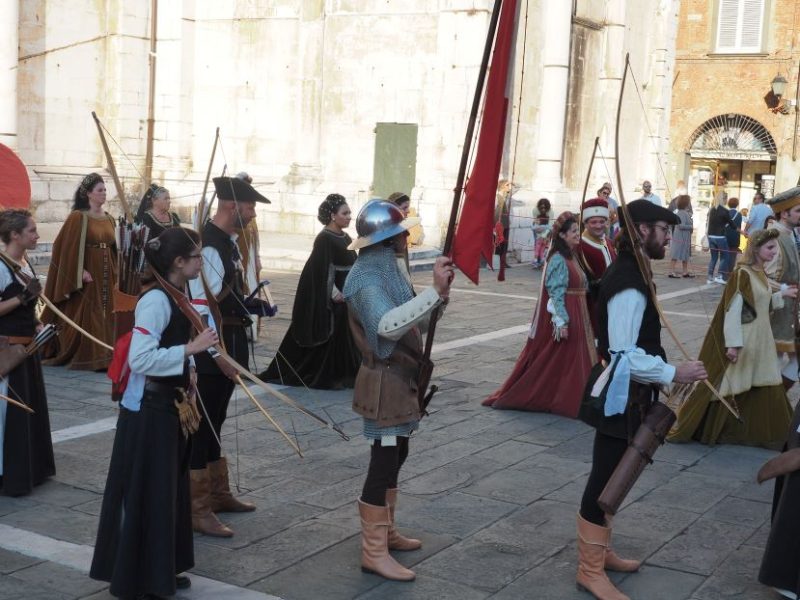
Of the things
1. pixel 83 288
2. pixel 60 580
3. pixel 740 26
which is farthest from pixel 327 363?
pixel 740 26

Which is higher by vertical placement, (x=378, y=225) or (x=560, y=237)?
(x=378, y=225)

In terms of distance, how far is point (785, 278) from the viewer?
788 cm

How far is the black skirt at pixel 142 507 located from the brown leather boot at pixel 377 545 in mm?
925

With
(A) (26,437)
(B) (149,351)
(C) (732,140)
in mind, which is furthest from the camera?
(C) (732,140)

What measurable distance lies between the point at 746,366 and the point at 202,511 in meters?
4.14

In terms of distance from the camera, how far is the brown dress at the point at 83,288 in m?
9.77

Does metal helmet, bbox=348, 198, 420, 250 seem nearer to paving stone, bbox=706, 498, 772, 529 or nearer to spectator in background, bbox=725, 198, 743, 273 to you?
paving stone, bbox=706, 498, 772, 529

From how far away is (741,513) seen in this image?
6.21 metres

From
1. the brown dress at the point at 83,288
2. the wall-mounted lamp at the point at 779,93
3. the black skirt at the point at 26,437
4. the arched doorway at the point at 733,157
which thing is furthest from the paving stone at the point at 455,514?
the arched doorway at the point at 733,157

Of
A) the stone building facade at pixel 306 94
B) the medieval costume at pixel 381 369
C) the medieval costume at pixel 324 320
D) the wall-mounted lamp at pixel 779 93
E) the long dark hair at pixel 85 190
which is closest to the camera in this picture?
the medieval costume at pixel 381 369

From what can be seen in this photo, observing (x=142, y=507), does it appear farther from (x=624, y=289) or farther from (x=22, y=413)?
(x=624, y=289)

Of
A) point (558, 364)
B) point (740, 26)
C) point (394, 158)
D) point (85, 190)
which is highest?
point (740, 26)

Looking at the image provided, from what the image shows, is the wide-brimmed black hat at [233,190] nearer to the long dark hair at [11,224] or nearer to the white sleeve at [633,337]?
the long dark hair at [11,224]

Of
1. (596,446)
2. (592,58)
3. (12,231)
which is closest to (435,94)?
(592,58)
